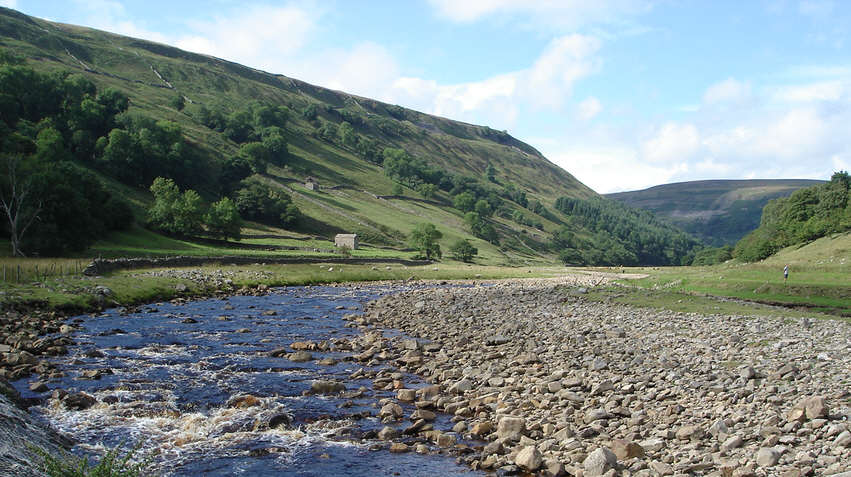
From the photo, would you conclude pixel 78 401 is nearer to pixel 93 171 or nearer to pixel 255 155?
pixel 93 171

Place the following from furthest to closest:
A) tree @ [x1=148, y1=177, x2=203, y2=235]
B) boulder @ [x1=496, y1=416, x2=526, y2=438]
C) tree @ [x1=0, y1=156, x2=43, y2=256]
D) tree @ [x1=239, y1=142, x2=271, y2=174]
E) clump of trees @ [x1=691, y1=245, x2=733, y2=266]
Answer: clump of trees @ [x1=691, y1=245, x2=733, y2=266] → tree @ [x1=239, y1=142, x2=271, y2=174] → tree @ [x1=148, y1=177, x2=203, y2=235] → tree @ [x1=0, y1=156, x2=43, y2=256] → boulder @ [x1=496, y1=416, x2=526, y2=438]

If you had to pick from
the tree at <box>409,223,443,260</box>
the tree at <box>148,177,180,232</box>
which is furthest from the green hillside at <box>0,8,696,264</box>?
the tree at <box>409,223,443,260</box>

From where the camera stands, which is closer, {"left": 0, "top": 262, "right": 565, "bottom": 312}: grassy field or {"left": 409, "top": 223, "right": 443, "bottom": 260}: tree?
{"left": 0, "top": 262, "right": 565, "bottom": 312}: grassy field

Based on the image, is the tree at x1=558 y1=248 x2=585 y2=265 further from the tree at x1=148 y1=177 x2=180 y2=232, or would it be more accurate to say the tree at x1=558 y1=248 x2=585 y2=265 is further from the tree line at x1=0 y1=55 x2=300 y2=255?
the tree at x1=148 y1=177 x2=180 y2=232

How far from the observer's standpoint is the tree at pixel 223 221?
93250 mm

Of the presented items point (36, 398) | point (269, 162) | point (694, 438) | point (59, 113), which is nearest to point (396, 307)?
point (36, 398)

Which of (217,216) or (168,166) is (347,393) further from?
(168,166)

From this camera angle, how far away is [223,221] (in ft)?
308

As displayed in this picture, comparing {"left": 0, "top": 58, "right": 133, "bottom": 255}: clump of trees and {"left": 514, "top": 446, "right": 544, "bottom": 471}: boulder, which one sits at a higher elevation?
{"left": 0, "top": 58, "right": 133, "bottom": 255}: clump of trees

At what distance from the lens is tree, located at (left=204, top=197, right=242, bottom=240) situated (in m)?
93.2

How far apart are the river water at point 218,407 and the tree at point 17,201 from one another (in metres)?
29.1

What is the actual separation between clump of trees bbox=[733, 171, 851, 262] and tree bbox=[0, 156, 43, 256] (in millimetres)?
102211

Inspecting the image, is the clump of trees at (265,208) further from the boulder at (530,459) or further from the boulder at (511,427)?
the boulder at (530,459)

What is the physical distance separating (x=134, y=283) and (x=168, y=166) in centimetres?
8836
